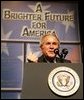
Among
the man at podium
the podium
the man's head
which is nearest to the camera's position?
the podium

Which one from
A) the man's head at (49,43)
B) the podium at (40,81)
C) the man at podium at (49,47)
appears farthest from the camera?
the man's head at (49,43)

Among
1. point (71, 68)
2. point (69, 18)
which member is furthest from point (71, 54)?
point (71, 68)

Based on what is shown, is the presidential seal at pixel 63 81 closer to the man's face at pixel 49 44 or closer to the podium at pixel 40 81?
the podium at pixel 40 81

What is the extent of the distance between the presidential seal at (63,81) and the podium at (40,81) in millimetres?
10

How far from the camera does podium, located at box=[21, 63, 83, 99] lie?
0.95 m

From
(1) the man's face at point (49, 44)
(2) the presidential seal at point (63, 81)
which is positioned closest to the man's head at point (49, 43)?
(1) the man's face at point (49, 44)

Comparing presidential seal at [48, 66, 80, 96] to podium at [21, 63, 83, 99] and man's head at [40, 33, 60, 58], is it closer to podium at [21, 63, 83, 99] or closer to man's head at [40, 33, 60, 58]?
podium at [21, 63, 83, 99]

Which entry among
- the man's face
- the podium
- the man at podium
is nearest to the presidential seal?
the podium

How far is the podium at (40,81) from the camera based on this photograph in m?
0.95

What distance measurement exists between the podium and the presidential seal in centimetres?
1

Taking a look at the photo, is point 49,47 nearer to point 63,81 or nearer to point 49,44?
point 49,44

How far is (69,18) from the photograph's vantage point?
2.03 m

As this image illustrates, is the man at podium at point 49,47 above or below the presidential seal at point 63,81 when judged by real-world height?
above

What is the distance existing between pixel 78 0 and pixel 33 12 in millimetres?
367
